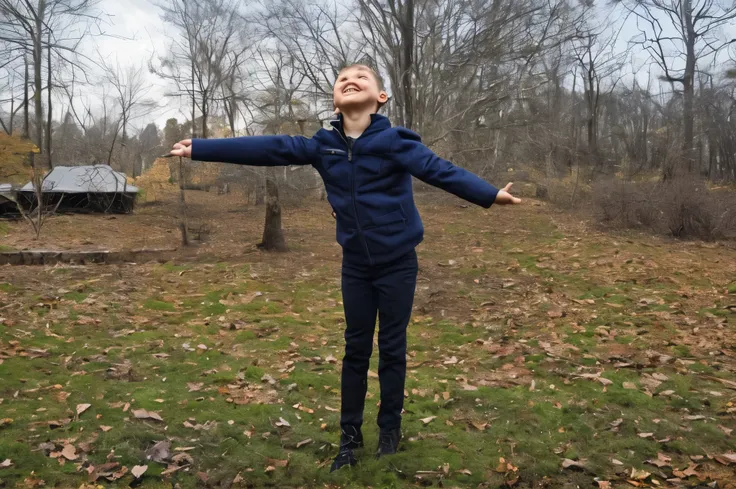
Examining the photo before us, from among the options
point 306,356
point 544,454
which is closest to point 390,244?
point 544,454

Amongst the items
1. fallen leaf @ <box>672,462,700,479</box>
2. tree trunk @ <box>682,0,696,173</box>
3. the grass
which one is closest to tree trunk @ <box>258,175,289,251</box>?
the grass

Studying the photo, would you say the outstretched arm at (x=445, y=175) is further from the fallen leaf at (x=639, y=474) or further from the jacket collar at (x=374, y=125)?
the fallen leaf at (x=639, y=474)

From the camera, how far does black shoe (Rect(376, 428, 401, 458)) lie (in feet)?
9.97

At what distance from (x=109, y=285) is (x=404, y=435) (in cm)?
559

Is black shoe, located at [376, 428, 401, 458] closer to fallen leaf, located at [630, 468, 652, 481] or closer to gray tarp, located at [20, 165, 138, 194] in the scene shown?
fallen leaf, located at [630, 468, 652, 481]

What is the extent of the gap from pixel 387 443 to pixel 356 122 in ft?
5.70

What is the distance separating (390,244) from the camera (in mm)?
2740

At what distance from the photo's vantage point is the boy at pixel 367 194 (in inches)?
108

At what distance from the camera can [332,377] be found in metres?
4.45

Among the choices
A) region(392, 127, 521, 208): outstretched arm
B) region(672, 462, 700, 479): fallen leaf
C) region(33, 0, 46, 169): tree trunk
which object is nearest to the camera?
region(392, 127, 521, 208): outstretched arm

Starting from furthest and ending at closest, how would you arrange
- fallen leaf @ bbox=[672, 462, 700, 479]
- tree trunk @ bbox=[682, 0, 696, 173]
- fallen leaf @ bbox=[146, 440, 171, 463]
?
tree trunk @ bbox=[682, 0, 696, 173]
fallen leaf @ bbox=[146, 440, 171, 463]
fallen leaf @ bbox=[672, 462, 700, 479]

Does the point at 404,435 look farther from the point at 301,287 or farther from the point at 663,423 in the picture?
the point at 301,287

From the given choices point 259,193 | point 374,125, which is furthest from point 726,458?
point 259,193

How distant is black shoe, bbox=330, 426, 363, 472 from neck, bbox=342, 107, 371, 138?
61.7 inches
